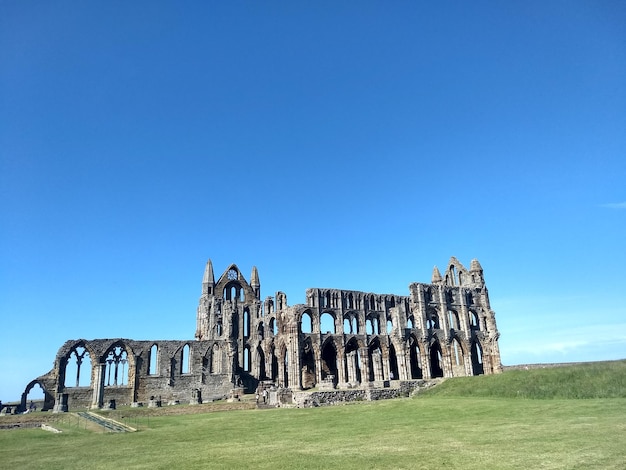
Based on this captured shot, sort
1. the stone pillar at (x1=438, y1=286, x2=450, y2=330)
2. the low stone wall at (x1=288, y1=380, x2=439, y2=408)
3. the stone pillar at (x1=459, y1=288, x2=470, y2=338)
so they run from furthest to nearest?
the stone pillar at (x1=459, y1=288, x2=470, y2=338)
the stone pillar at (x1=438, y1=286, x2=450, y2=330)
the low stone wall at (x1=288, y1=380, x2=439, y2=408)

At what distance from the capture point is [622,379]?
26.7 meters

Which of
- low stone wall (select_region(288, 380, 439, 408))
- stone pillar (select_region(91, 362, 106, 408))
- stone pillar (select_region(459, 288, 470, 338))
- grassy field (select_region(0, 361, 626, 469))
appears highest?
stone pillar (select_region(459, 288, 470, 338))

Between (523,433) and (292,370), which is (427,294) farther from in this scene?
(523,433)

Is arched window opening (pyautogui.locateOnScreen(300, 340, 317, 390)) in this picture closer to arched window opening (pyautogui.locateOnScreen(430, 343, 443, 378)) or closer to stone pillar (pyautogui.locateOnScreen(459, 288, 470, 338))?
arched window opening (pyautogui.locateOnScreen(430, 343, 443, 378))

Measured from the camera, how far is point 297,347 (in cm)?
4738

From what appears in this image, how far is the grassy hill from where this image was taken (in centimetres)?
2647

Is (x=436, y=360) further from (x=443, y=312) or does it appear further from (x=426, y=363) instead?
(x=426, y=363)

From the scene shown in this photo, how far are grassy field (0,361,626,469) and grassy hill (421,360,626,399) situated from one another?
5732 mm

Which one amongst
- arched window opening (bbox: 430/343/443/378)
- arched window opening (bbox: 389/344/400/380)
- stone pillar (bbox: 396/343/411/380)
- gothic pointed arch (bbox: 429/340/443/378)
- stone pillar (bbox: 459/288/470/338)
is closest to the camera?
stone pillar (bbox: 396/343/411/380)

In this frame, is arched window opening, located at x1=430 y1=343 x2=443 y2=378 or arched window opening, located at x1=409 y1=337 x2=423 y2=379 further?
arched window opening, located at x1=430 y1=343 x2=443 y2=378

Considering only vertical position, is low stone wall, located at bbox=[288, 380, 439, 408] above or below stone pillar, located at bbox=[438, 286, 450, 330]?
below

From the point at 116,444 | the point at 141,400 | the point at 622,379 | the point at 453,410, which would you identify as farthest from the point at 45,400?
the point at 622,379

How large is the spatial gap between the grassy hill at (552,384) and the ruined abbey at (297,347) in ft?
27.1

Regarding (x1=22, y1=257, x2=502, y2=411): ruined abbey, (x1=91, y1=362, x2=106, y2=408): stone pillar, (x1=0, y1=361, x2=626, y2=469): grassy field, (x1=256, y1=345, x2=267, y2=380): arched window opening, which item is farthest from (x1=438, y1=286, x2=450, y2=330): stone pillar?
(x1=91, y1=362, x2=106, y2=408): stone pillar
